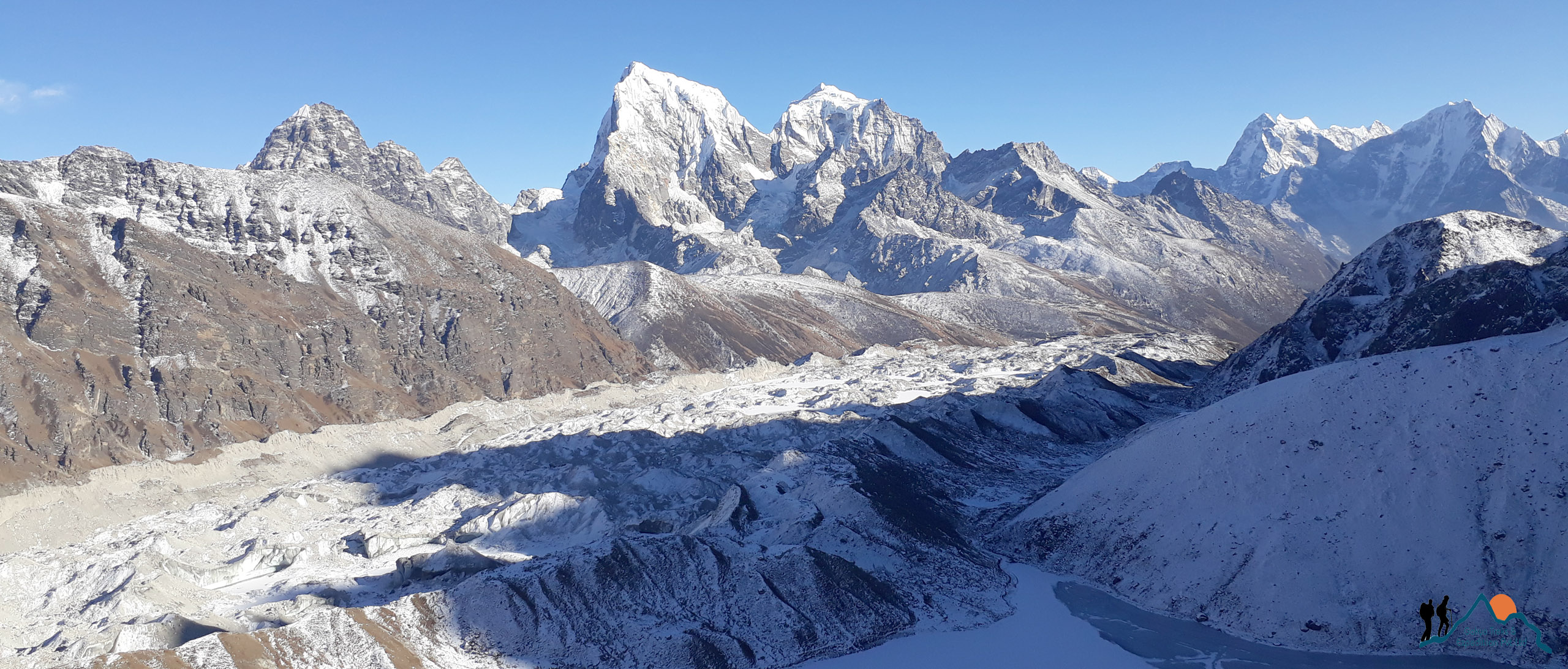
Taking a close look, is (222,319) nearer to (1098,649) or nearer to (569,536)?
(569,536)

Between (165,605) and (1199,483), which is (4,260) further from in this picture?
(1199,483)

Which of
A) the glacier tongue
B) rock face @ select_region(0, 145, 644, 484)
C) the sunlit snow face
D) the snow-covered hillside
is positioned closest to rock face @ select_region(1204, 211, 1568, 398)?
the glacier tongue

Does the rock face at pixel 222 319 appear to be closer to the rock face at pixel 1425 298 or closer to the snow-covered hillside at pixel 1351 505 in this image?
the snow-covered hillside at pixel 1351 505

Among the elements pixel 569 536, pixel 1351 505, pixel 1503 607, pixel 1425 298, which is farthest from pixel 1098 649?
pixel 1425 298

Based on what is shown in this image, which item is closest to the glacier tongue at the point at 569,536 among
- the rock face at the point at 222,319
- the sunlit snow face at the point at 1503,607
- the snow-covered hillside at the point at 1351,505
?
the rock face at the point at 222,319

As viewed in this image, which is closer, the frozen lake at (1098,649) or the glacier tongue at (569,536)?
the frozen lake at (1098,649)

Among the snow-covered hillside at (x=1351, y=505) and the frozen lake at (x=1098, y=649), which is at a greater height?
the snow-covered hillside at (x=1351, y=505)

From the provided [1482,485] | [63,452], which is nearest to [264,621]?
[63,452]
